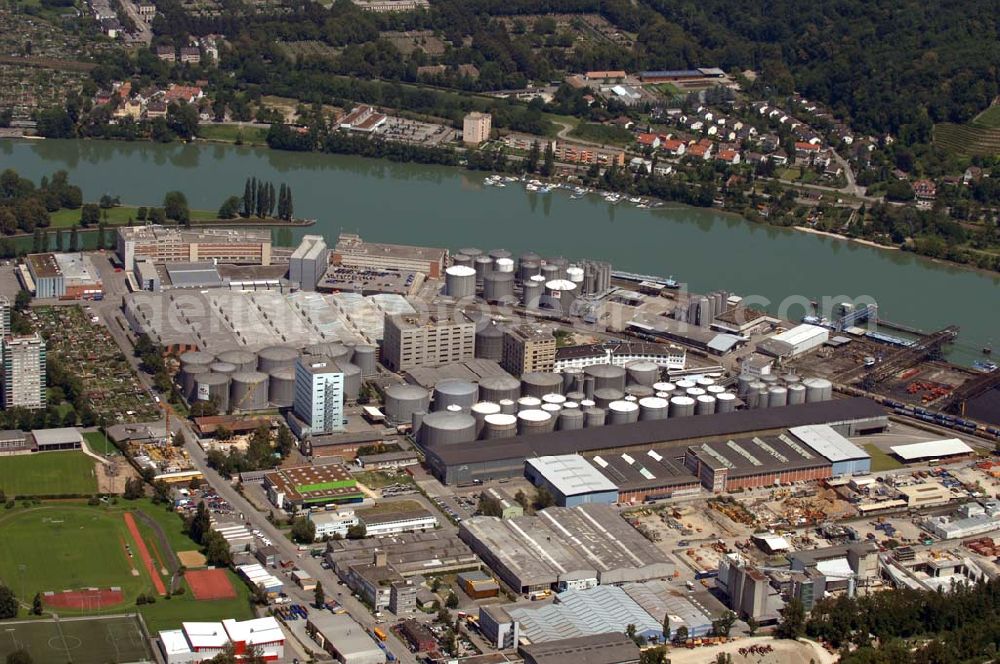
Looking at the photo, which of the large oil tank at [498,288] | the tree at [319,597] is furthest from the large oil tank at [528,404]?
the tree at [319,597]

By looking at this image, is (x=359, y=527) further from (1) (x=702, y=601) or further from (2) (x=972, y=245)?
(2) (x=972, y=245)

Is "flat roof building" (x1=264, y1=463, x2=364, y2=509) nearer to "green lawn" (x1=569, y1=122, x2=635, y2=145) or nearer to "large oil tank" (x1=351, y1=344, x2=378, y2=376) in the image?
"large oil tank" (x1=351, y1=344, x2=378, y2=376)

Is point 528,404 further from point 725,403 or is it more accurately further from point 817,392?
point 817,392

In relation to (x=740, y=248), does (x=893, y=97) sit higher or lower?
higher

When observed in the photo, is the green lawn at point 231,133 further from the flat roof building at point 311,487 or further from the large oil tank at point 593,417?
the flat roof building at point 311,487

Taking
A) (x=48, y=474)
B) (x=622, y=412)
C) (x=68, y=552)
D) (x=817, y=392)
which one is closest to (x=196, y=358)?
(x=48, y=474)

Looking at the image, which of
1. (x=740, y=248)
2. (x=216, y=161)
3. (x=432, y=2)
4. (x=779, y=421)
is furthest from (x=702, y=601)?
(x=432, y=2)

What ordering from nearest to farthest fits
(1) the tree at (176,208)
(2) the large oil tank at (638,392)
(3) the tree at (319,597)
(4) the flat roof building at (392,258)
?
(3) the tree at (319,597) < (2) the large oil tank at (638,392) < (4) the flat roof building at (392,258) < (1) the tree at (176,208)
